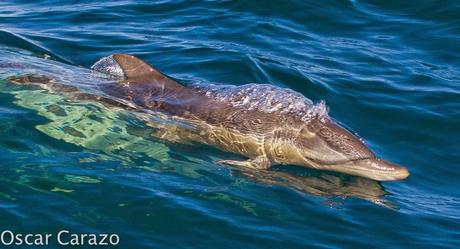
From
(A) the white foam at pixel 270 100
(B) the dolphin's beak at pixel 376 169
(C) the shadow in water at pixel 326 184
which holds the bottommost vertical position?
(C) the shadow in water at pixel 326 184

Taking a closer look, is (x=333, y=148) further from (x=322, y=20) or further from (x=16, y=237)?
(x=322, y=20)

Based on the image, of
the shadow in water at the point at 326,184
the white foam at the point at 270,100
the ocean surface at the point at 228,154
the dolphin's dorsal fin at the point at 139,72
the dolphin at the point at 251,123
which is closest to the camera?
the ocean surface at the point at 228,154

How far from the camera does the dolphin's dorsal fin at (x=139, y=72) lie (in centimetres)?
1027

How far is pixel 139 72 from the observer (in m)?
10.4

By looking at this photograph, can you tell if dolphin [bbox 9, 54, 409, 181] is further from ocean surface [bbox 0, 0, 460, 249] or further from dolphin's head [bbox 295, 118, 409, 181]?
ocean surface [bbox 0, 0, 460, 249]

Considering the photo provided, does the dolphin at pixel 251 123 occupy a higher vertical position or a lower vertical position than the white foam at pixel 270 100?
lower

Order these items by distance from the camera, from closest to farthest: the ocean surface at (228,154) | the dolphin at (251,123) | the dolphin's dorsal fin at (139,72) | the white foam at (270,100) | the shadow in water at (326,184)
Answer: the ocean surface at (228,154), the shadow in water at (326,184), the dolphin at (251,123), the white foam at (270,100), the dolphin's dorsal fin at (139,72)

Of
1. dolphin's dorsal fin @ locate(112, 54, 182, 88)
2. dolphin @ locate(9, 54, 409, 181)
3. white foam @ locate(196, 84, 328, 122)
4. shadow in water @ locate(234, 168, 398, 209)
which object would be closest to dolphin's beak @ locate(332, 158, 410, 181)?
dolphin @ locate(9, 54, 409, 181)

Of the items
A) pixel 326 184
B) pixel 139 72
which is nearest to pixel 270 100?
pixel 326 184

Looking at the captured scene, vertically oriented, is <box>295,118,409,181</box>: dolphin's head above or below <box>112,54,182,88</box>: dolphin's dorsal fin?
below

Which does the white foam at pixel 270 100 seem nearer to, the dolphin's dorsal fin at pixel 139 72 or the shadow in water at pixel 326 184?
the dolphin's dorsal fin at pixel 139 72

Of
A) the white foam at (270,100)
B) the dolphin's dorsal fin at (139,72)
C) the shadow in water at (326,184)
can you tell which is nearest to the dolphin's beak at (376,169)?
the shadow in water at (326,184)

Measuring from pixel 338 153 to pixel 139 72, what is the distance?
2.65 meters

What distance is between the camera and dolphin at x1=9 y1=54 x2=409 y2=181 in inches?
357
